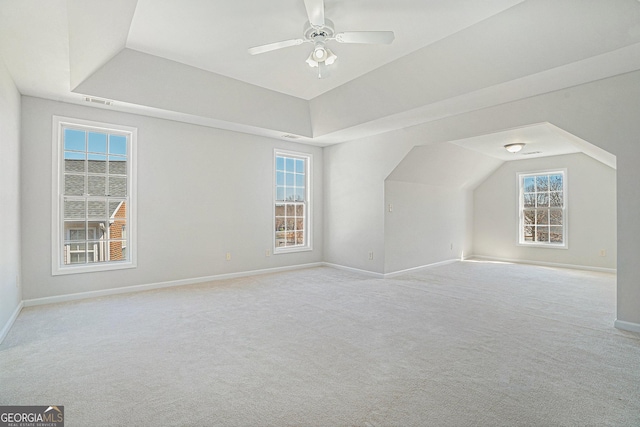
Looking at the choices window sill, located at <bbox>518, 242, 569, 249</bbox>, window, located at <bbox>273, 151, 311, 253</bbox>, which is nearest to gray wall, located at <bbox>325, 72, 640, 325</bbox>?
window, located at <bbox>273, 151, 311, 253</bbox>

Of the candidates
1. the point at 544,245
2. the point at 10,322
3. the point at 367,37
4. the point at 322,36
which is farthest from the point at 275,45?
the point at 544,245

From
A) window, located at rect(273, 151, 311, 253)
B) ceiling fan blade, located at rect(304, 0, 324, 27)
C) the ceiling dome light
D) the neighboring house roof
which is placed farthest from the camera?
window, located at rect(273, 151, 311, 253)

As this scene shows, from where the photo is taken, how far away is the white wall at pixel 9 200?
2.97 meters

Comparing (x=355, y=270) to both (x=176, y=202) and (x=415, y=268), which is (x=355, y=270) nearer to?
→ (x=415, y=268)

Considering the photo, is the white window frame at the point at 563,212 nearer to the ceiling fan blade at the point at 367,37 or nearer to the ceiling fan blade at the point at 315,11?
the ceiling fan blade at the point at 367,37

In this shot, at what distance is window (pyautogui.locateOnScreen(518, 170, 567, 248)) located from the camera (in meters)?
6.83

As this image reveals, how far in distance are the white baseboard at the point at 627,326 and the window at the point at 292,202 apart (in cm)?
474

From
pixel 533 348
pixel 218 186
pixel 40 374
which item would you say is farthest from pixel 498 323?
pixel 218 186

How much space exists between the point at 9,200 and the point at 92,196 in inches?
43.7

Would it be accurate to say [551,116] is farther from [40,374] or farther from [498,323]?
[40,374]

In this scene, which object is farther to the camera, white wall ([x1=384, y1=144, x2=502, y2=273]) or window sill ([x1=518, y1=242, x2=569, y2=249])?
window sill ([x1=518, y1=242, x2=569, y2=249])

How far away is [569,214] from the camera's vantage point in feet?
21.9

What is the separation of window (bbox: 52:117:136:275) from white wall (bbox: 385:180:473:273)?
164 inches

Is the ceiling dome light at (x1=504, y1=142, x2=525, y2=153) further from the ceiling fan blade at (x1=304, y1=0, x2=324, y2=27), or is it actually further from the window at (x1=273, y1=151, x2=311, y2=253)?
the ceiling fan blade at (x1=304, y1=0, x2=324, y2=27)
